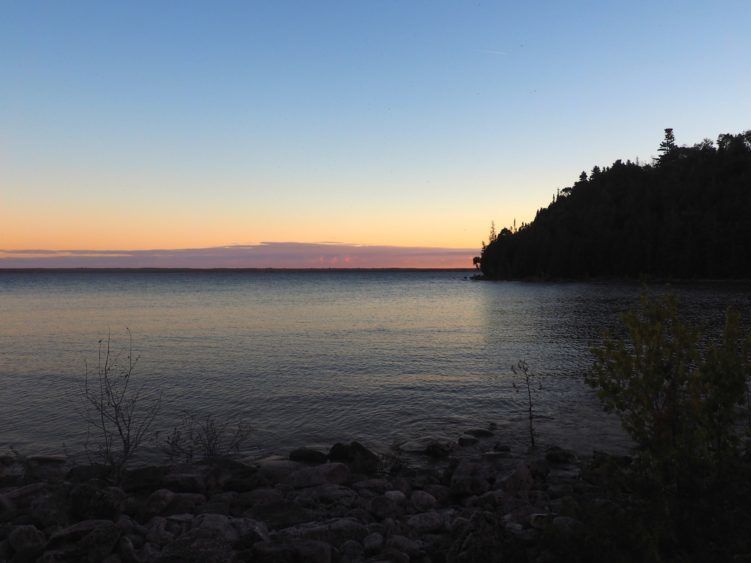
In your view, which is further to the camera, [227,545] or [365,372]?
[365,372]

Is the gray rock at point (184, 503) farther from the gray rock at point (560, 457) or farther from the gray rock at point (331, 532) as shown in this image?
the gray rock at point (560, 457)

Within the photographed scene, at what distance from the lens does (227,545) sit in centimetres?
833

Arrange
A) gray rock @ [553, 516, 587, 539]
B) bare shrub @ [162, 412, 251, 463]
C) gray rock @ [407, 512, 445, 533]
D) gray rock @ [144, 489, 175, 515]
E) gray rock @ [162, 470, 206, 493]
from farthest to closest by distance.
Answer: bare shrub @ [162, 412, 251, 463] → gray rock @ [162, 470, 206, 493] → gray rock @ [144, 489, 175, 515] → gray rock @ [407, 512, 445, 533] → gray rock @ [553, 516, 587, 539]

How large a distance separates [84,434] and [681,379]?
1832 centimetres

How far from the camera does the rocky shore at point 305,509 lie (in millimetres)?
8055

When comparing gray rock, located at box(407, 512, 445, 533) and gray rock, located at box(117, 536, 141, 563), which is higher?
gray rock, located at box(117, 536, 141, 563)

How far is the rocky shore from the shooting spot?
8.05 metres

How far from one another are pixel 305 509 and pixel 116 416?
5622mm

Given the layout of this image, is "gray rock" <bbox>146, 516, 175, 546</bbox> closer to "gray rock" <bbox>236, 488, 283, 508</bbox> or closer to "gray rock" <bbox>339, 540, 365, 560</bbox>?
"gray rock" <bbox>236, 488, 283, 508</bbox>

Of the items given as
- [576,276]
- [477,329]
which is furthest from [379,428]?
[576,276]

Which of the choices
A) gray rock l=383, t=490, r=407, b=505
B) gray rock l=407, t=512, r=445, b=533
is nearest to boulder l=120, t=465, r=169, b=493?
gray rock l=383, t=490, r=407, b=505

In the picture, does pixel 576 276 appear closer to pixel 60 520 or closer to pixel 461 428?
pixel 461 428

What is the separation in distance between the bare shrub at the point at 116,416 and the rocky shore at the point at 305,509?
93 cm

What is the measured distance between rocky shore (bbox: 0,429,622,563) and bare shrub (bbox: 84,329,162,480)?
3.04 feet
